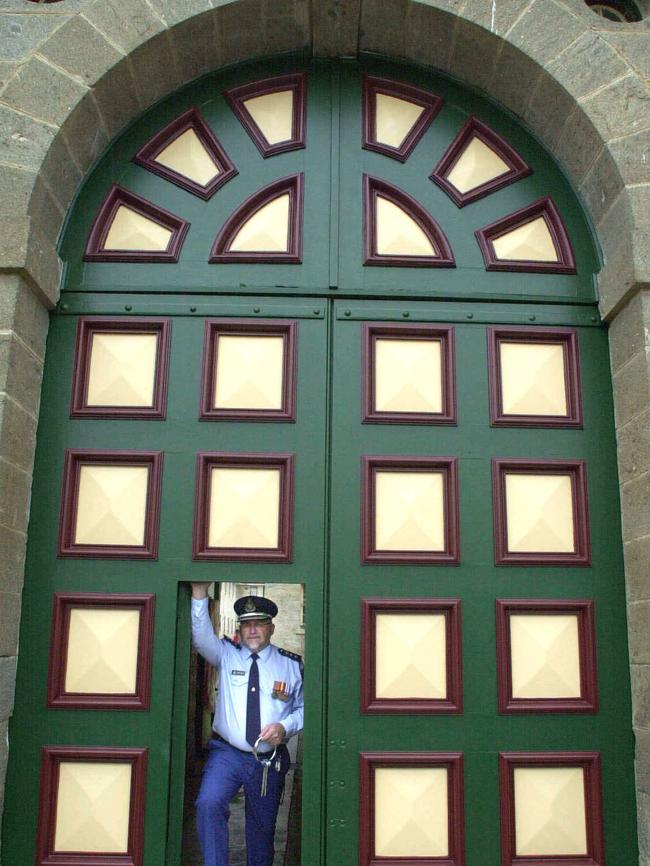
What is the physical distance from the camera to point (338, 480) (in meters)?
4.38

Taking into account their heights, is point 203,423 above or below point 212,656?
above

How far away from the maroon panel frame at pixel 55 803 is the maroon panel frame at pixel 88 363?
64.5 inches

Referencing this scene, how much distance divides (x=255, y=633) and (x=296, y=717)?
0.60 meters

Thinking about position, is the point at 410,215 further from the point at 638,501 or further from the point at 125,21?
the point at 638,501

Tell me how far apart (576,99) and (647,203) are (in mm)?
692

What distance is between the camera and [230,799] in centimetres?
498

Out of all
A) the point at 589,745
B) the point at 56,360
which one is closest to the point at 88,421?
Result: the point at 56,360

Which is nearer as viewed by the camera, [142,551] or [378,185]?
A: [142,551]

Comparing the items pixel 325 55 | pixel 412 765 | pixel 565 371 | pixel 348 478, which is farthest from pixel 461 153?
pixel 412 765

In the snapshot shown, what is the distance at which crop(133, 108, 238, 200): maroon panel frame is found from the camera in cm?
482

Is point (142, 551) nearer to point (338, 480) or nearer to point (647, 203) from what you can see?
point (338, 480)

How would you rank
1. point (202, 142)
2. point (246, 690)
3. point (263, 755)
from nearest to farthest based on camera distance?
point (202, 142), point (263, 755), point (246, 690)

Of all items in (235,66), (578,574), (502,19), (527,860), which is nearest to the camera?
(527,860)

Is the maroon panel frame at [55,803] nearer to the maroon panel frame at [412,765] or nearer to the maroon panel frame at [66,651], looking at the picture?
the maroon panel frame at [66,651]
